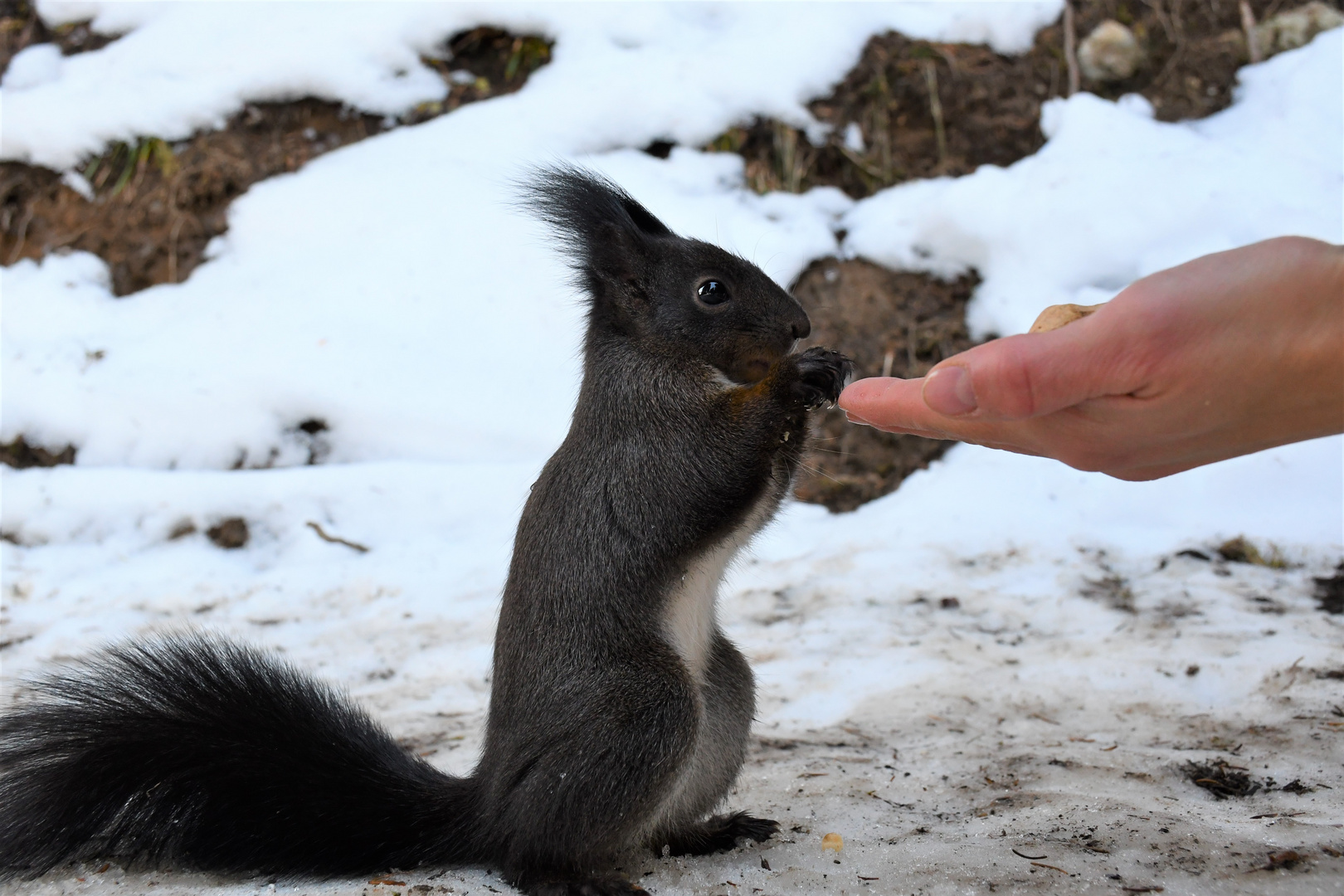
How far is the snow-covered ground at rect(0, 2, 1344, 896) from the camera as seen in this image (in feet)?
7.03

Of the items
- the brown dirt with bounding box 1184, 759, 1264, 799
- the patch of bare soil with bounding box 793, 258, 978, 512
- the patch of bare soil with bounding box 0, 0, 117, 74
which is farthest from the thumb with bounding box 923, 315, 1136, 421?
the patch of bare soil with bounding box 0, 0, 117, 74

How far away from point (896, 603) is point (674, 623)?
1.58 m

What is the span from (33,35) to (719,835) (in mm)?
6113

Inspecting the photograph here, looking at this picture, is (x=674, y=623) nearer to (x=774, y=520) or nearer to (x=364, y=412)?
(x=774, y=520)

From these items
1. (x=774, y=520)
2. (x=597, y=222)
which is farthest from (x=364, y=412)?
(x=774, y=520)

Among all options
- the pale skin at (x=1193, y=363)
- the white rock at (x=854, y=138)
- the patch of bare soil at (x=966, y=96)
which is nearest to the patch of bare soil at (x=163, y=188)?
the patch of bare soil at (x=966, y=96)

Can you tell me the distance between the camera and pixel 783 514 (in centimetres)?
230

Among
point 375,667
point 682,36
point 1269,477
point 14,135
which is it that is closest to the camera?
point 375,667

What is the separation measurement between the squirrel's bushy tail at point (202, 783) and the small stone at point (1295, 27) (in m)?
5.45

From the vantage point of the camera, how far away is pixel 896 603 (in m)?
3.35

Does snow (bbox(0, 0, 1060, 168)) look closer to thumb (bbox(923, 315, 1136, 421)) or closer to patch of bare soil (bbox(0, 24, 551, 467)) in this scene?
patch of bare soil (bbox(0, 24, 551, 467))

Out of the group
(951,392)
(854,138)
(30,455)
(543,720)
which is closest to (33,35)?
(30,455)

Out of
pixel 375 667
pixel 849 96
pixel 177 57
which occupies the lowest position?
pixel 375 667

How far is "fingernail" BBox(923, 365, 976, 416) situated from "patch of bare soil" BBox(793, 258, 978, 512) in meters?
2.55
